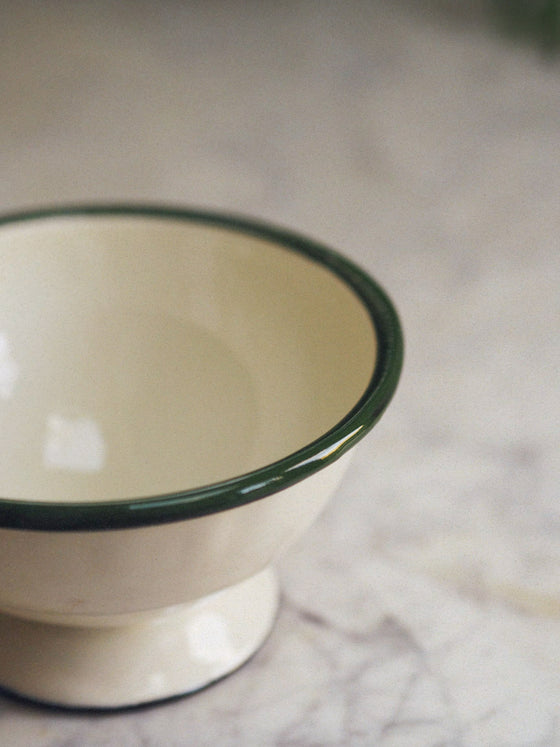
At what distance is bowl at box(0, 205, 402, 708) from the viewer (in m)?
0.57

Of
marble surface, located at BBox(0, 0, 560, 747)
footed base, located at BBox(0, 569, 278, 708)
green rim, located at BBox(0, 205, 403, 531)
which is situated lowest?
footed base, located at BBox(0, 569, 278, 708)

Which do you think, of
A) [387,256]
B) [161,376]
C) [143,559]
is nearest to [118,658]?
[143,559]

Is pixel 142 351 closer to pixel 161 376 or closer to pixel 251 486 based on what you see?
pixel 161 376

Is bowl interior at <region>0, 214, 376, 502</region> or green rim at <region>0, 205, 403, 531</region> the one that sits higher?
green rim at <region>0, 205, 403, 531</region>

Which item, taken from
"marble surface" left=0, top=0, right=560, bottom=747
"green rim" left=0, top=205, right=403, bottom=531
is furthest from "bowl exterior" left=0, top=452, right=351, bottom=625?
"marble surface" left=0, top=0, right=560, bottom=747

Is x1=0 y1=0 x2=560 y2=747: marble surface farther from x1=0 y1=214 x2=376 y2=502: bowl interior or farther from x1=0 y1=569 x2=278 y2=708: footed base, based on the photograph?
x1=0 y1=214 x2=376 y2=502: bowl interior

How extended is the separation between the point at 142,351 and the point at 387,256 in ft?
1.59

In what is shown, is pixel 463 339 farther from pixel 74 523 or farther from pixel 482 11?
Result: pixel 482 11

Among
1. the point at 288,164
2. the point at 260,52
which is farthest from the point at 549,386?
the point at 260,52

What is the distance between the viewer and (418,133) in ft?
4.69

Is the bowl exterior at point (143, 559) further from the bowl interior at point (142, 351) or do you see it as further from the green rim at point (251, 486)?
the bowl interior at point (142, 351)

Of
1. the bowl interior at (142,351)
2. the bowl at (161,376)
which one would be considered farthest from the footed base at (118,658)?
the bowl interior at (142,351)

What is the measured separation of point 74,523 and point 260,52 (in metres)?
1.44

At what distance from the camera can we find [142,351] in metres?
0.76
